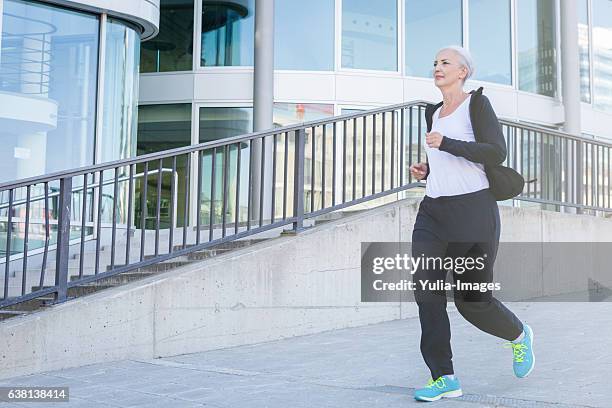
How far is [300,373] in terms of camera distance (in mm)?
5035

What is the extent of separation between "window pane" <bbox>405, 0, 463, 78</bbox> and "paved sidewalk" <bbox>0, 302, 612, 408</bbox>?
22.7 ft

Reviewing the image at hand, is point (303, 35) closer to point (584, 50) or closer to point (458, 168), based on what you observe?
point (584, 50)

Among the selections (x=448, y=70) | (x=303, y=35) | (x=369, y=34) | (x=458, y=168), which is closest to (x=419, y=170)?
(x=458, y=168)

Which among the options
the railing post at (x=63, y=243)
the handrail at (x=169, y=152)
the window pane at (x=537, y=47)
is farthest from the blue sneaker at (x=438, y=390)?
the window pane at (x=537, y=47)

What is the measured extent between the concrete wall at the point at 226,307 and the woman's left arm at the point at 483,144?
9.36ft

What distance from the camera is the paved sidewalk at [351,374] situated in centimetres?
406

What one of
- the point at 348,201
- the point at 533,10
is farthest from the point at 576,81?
the point at 348,201

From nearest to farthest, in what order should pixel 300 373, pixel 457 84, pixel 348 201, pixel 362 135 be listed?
pixel 457 84, pixel 300 373, pixel 348 201, pixel 362 135

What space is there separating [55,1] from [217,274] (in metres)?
4.76

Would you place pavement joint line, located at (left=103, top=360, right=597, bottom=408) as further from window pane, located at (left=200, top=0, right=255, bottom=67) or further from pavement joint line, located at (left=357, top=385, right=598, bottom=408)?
window pane, located at (left=200, top=0, right=255, bottom=67)

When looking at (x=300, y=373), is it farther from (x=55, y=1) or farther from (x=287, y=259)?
(x=55, y=1)

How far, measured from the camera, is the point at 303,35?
40.8 feet

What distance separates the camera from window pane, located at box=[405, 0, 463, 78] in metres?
12.9

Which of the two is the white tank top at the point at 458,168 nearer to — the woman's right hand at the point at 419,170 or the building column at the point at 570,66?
the woman's right hand at the point at 419,170
